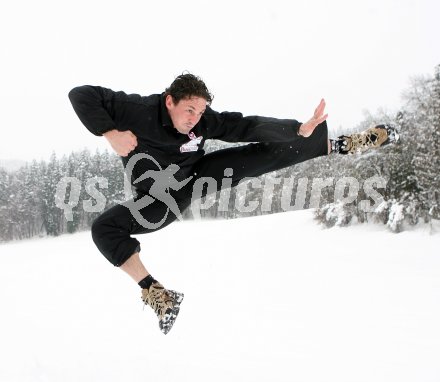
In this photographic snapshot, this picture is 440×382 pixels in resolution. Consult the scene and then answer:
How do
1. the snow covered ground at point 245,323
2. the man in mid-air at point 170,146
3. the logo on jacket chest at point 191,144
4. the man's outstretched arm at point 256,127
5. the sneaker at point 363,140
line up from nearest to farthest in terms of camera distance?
the man in mid-air at point 170,146, the man's outstretched arm at point 256,127, the logo on jacket chest at point 191,144, the sneaker at point 363,140, the snow covered ground at point 245,323

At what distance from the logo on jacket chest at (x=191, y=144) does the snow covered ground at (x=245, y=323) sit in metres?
2.68

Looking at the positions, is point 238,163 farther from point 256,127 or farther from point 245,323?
point 245,323

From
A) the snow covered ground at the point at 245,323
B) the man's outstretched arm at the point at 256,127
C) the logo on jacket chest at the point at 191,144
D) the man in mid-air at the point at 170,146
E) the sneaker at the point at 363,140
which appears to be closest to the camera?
the man in mid-air at the point at 170,146

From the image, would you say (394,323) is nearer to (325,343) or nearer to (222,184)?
(325,343)

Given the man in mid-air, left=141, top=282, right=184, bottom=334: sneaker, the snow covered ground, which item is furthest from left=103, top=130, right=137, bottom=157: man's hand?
the snow covered ground

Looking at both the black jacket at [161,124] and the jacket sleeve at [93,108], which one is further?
the black jacket at [161,124]

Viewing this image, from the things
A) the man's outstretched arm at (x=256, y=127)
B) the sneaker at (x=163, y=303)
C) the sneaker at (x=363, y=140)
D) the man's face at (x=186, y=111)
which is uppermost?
the man's face at (x=186, y=111)

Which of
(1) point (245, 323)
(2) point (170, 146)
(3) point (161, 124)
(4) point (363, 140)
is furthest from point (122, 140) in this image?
(1) point (245, 323)

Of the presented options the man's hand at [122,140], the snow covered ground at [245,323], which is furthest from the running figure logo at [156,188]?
the snow covered ground at [245,323]

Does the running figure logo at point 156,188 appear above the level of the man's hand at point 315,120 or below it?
below

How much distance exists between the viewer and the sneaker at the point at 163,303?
12.0 ft

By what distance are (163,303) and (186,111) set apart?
1732 millimetres

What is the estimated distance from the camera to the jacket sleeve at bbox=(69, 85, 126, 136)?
3.26 m

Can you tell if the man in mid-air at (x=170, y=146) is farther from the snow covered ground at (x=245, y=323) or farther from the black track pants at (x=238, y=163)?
the snow covered ground at (x=245, y=323)
